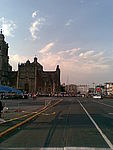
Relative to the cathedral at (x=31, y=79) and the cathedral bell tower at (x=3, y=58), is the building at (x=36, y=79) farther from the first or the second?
the cathedral bell tower at (x=3, y=58)

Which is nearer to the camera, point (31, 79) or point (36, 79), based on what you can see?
point (36, 79)

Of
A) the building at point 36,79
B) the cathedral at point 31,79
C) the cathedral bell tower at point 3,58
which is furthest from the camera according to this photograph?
the building at point 36,79

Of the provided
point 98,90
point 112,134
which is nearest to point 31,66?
point 98,90

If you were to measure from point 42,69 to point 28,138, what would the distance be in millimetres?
158808

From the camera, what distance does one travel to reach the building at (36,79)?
15375 cm

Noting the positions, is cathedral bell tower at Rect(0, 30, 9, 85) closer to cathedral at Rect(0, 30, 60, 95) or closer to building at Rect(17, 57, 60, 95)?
cathedral at Rect(0, 30, 60, 95)

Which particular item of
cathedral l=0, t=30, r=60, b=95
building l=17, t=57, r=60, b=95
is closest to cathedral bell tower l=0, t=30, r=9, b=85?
cathedral l=0, t=30, r=60, b=95

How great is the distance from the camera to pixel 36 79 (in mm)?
156000

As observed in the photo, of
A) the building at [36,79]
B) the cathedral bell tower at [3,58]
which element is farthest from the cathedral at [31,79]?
the cathedral bell tower at [3,58]

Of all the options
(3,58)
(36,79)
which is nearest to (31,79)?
(36,79)

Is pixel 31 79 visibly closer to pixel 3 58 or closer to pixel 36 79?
pixel 36 79

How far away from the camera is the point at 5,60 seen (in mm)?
131500

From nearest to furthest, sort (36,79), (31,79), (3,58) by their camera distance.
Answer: (3,58)
(36,79)
(31,79)

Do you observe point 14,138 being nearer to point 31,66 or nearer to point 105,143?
point 105,143
